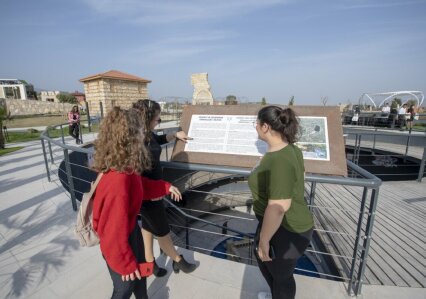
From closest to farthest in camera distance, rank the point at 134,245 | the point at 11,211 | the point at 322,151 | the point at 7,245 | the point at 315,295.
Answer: the point at 134,245 → the point at 315,295 → the point at 322,151 → the point at 7,245 → the point at 11,211

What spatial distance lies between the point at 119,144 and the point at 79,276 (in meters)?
1.71

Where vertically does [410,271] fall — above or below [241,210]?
above

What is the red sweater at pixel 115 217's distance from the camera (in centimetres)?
130

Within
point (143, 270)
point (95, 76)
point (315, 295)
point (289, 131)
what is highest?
point (95, 76)

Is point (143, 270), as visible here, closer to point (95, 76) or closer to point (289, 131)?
point (289, 131)

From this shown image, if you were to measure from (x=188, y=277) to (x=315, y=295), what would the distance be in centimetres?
117

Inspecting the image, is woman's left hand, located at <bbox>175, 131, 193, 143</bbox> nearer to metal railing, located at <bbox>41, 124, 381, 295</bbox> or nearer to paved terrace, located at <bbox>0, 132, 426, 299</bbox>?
metal railing, located at <bbox>41, 124, 381, 295</bbox>

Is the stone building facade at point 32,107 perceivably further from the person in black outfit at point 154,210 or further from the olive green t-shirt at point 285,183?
the olive green t-shirt at point 285,183

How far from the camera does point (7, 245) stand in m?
2.75

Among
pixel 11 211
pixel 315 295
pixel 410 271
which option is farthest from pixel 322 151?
pixel 11 211

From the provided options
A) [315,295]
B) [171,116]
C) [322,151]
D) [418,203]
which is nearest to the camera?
[315,295]

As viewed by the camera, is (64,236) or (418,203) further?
(418,203)

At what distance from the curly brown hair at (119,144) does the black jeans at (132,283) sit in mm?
507

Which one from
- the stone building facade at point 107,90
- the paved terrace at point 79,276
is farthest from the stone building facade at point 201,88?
the paved terrace at point 79,276
